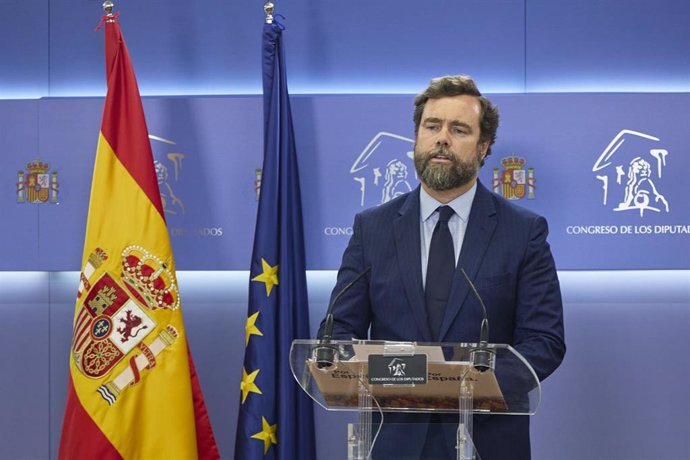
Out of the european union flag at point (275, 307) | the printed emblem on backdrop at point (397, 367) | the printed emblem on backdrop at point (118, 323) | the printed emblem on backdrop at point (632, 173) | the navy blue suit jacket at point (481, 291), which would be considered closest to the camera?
the printed emblem on backdrop at point (397, 367)

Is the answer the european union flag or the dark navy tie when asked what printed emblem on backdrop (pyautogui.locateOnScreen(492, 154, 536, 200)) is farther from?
the dark navy tie

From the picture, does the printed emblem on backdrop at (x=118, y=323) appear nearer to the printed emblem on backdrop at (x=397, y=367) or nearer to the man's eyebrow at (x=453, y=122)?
the man's eyebrow at (x=453, y=122)

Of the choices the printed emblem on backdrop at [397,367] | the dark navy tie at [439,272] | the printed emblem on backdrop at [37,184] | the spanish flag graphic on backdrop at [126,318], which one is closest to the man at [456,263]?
the dark navy tie at [439,272]

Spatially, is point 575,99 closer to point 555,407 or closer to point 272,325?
point 555,407

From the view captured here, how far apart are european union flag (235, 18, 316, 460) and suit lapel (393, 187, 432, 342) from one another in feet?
3.43

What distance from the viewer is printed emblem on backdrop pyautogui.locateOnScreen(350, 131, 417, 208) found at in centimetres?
420

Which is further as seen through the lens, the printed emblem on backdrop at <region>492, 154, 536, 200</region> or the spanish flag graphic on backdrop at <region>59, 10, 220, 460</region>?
the printed emblem on backdrop at <region>492, 154, 536, 200</region>

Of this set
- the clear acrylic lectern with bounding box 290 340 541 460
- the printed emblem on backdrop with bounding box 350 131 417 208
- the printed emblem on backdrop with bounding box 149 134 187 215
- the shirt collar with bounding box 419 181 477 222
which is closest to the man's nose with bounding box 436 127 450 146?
the shirt collar with bounding box 419 181 477 222

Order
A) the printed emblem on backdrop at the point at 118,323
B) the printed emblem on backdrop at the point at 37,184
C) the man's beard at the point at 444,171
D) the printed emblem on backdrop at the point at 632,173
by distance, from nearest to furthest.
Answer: the man's beard at the point at 444,171 < the printed emblem on backdrop at the point at 118,323 < the printed emblem on backdrop at the point at 632,173 < the printed emblem on backdrop at the point at 37,184

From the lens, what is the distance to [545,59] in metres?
4.33

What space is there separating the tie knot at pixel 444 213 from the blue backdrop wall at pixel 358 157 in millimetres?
1263

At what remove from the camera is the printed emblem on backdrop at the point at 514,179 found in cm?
418

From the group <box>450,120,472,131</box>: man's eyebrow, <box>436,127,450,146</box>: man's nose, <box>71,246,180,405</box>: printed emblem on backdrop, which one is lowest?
<box>71,246,180,405</box>: printed emblem on backdrop

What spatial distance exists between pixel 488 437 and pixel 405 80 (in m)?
2.21
